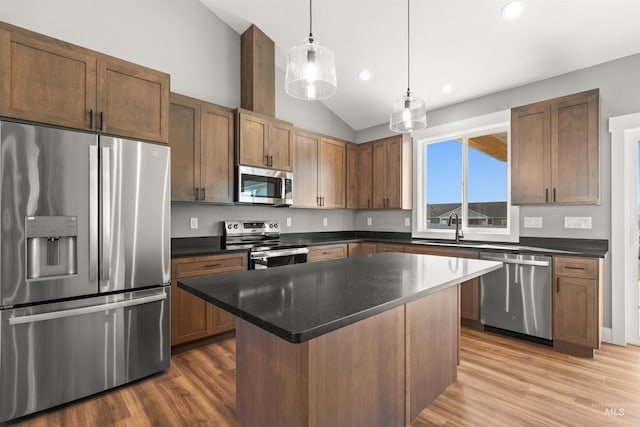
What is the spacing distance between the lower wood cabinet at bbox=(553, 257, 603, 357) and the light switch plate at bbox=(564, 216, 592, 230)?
21.9 inches

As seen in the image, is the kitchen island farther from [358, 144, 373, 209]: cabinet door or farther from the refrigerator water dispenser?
[358, 144, 373, 209]: cabinet door

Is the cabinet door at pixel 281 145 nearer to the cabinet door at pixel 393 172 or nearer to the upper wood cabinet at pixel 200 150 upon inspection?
A: the upper wood cabinet at pixel 200 150

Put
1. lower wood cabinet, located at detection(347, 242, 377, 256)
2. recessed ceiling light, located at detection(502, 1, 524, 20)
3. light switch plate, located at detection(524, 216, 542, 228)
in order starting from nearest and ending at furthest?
recessed ceiling light, located at detection(502, 1, 524, 20), light switch plate, located at detection(524, 216, 542, 228), lower wood cabinet, located at detection(347, 242, 377, 256)

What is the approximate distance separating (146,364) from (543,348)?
3.48m

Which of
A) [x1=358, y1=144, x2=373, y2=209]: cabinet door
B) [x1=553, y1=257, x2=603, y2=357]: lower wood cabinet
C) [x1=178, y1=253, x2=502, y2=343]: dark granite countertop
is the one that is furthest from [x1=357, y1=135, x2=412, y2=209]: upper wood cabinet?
[x1=178, y1=253, x2=502, y2=343]: dark granite countertop

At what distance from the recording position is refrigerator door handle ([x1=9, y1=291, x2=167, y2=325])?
186 centimetres

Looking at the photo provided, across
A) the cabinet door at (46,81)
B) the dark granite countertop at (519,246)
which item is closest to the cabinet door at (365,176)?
the dark granite countertop at (519,246)

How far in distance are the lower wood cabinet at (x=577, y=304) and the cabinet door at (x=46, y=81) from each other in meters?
4.11

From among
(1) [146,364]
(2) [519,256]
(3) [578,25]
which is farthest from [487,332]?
(1) [146,364]

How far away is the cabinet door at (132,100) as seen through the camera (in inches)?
87.6

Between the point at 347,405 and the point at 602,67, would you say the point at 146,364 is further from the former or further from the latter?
the point at 602,67

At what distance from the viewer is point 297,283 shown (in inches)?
59.9

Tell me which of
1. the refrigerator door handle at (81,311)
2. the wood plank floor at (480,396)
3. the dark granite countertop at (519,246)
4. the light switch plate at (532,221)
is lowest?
the wood plank floor at (480,396)

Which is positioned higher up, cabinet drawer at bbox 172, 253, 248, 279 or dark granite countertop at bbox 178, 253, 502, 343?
dark granite countertop at bbox 178, 253, 502, 343
